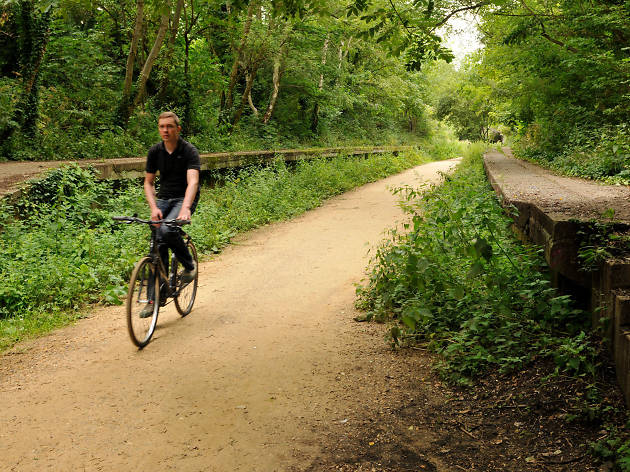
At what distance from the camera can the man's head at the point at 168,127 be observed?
16.6ft

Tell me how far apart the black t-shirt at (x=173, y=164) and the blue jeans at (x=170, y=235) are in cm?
10

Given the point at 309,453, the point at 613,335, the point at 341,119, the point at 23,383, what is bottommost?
the point at 23,383

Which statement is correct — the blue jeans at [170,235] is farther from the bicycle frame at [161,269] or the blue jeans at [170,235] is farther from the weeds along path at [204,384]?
the weeds along path at [204,384]

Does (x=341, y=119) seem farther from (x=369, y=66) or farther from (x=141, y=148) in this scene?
(x=141, y=148)

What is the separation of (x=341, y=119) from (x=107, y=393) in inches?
1124

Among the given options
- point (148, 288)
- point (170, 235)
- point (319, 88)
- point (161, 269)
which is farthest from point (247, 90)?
point (148, 288)

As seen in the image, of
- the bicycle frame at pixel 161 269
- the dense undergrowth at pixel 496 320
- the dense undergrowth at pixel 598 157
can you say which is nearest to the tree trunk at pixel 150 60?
the bicycle frame at pixel 161 269

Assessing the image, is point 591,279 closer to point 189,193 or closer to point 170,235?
point 189,193

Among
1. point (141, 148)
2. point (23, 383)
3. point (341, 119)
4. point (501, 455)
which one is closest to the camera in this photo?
point (501, 455)

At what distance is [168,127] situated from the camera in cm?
508

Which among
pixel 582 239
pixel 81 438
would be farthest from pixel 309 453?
pixel 582 239

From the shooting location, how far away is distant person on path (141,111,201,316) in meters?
5.10

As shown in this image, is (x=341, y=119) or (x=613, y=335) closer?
(x=613, y=335)

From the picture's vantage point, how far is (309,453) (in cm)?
310
